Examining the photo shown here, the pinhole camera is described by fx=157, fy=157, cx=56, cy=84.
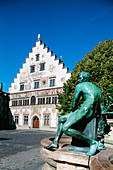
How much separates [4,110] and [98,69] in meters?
21.6

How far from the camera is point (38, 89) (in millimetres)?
27797

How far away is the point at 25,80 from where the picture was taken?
29.7 meters

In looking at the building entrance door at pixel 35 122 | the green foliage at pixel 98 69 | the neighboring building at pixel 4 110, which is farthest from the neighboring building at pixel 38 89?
the green foliage at pixel 98 69

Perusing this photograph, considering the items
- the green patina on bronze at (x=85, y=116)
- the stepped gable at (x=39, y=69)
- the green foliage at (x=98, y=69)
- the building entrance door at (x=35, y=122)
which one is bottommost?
the building entrance door at (x=35, y=122)

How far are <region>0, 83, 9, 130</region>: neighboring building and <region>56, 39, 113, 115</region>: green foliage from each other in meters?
16.2

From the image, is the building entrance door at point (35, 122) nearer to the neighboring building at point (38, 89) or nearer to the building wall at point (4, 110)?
the neighboring building at point (38, 89)

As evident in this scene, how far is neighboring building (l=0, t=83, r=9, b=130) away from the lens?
97.0 feet

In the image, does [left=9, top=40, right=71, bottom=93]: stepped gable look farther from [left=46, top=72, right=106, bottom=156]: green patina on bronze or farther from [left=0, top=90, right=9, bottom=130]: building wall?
[left=46, top=72, right=106, bottom=156]: green patina on bronze

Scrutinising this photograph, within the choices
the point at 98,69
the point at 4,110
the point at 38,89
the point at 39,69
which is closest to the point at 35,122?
the point at 38,89

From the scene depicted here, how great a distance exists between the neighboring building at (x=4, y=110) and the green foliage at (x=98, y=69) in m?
16.2

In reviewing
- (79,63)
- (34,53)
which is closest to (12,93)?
(34,53)

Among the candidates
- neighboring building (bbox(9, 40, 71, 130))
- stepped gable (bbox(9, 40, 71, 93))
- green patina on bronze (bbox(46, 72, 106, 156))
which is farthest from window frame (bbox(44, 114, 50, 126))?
green patina on bronze (bbox(46, 72, 106, 156))

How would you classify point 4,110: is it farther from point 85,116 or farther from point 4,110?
point 85,116

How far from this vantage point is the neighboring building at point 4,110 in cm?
2956
